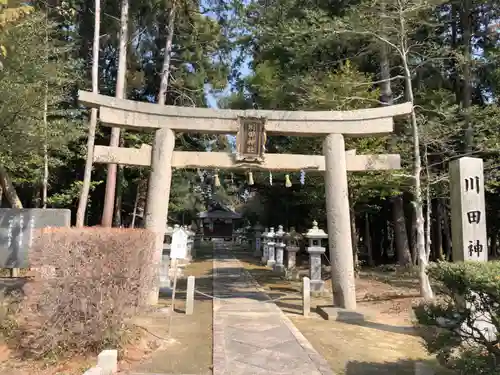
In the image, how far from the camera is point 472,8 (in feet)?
57.5

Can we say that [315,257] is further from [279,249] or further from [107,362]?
[107,362]

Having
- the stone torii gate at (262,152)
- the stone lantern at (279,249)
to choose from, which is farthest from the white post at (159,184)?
the stone lantern at (279,249)

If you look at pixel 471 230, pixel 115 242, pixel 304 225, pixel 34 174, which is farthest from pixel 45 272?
pixel 304 225

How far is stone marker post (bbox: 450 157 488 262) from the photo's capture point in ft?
22.4

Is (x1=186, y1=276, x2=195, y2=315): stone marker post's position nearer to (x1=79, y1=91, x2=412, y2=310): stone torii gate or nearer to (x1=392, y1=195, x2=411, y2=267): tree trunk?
(x1=79, y1=91, x2=412, y2=310): stone torii gate

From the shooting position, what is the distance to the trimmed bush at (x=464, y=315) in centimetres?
415

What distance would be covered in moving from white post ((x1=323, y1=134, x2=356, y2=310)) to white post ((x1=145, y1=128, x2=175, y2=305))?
3.54 m

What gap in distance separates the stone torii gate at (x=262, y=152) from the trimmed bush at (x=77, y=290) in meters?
3.67

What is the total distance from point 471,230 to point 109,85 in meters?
18.9

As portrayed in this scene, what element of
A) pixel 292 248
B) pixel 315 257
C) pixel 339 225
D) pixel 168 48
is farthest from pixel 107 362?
pixel 168 48

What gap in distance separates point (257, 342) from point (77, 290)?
9.58 feet

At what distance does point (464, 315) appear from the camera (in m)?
4.56

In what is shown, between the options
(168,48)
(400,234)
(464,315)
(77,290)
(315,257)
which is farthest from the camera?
(168,48)

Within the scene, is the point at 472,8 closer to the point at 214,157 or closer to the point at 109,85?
the point at 214,157
